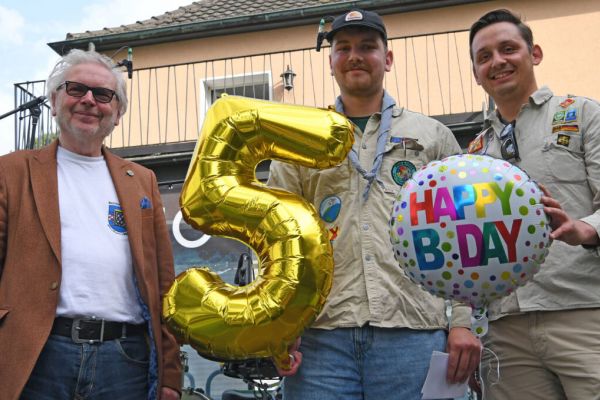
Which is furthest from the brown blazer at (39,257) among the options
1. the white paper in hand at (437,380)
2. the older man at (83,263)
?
the white paper in hand at (437,380)

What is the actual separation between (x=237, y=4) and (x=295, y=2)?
106cm

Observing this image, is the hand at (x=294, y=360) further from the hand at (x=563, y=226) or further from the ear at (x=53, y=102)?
the ear at (x=53, y=102)

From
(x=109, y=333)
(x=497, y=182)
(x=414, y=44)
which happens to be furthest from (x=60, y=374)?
(x=414, y=44)

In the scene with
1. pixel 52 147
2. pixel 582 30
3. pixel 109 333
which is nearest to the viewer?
pixel 109 333

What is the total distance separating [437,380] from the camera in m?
1.70

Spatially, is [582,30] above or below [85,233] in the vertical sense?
above

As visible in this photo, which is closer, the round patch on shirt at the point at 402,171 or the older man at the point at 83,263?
the older man at the point at 83,263

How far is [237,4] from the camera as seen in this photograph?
391 inches

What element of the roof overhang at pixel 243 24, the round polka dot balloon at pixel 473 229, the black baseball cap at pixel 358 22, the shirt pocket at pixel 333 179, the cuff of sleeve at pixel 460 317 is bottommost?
the cuff of sleeve at pixel 460 317

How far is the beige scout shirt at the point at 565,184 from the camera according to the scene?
1769 millimetres

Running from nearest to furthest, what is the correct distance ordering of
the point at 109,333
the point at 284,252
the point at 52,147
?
the point at 284,252, the point at 109,333, the point at 52,147

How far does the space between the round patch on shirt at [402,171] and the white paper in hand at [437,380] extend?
0.54m

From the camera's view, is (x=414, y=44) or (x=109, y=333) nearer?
(x=109, y=333)

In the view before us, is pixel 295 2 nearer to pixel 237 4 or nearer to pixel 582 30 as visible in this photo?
pixel 237 4
